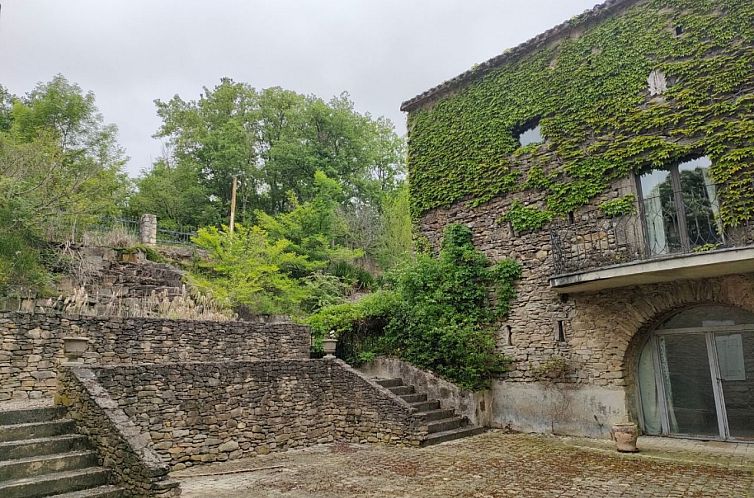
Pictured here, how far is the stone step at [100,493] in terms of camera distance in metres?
5.04

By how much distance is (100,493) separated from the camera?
5121 millimetres

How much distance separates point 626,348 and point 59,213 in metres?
14.3

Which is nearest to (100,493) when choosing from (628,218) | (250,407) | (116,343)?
(250,407)

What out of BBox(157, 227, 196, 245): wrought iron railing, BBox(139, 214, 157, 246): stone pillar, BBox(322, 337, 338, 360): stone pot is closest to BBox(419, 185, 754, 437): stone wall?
BBox(322, 337, 338, 360): stone pot

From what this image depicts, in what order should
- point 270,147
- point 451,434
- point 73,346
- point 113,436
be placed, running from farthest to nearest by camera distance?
point 270,147 → point 451,434 → point 73,346 → point 113,436

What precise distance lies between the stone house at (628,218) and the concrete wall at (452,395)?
29cm

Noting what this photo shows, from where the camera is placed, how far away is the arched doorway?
820cm

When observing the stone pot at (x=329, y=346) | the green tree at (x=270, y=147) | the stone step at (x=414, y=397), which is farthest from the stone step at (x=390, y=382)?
the green tree at (x=270, y=147)

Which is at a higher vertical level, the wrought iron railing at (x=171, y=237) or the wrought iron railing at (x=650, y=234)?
the wrought iron railing at (x=171, y=237)

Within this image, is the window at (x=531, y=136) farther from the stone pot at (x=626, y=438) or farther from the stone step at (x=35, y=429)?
the stone step at (x=35, y=429)

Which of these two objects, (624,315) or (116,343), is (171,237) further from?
(624,315)

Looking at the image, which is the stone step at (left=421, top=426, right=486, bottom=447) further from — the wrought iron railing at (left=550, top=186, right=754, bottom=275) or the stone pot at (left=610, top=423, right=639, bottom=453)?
the wrought iron railing at (left=550, top=186, right=754, bottom=275)

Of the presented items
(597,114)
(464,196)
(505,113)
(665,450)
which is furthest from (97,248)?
(665,450)

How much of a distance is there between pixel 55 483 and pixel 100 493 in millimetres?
522
